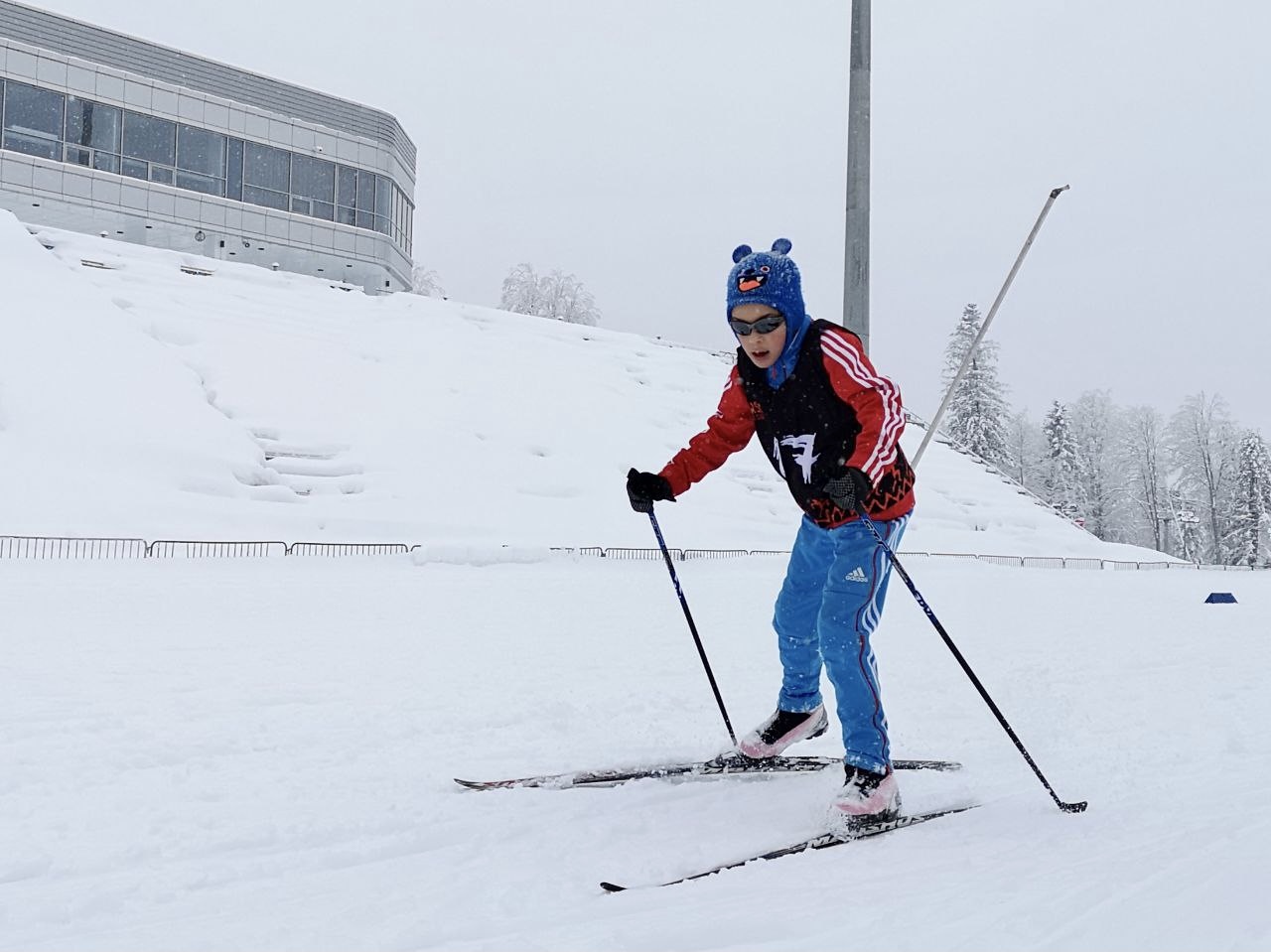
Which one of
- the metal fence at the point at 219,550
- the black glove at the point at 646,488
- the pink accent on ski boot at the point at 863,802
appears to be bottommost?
the pink accent on ski boot at the point at 863,802

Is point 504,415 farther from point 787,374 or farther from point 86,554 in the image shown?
point 787,374

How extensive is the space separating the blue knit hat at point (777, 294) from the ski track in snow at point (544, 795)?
1713 millimetres

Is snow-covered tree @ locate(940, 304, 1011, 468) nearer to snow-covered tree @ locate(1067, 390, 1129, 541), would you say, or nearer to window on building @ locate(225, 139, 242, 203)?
snow-covered tree @ locate(1067, 390, 1129, 541)

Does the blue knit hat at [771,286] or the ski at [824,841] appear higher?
the blue knit hat at [771,286]

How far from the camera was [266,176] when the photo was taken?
36.1 metres

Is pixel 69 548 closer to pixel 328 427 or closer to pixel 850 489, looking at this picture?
pixel 328 427

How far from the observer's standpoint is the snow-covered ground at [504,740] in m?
2.50

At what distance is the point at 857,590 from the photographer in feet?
12.0

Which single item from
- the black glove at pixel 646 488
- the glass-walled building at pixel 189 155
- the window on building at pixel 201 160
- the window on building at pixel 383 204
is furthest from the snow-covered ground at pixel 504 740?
the window on building at pixel 383 204

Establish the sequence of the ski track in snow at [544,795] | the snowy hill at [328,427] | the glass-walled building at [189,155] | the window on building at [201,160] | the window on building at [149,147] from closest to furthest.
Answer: the ski track in snow at [544,795] < the snowy hill at [328,427] < the glass-walled building at [189,155] < the window on building at [149,147] < the window on building at [201,160]

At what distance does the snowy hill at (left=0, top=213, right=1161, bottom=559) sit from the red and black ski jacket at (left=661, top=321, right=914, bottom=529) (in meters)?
A: 10.6

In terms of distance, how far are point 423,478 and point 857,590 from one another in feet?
46.8

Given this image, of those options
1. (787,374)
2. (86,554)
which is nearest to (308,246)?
(86,554)

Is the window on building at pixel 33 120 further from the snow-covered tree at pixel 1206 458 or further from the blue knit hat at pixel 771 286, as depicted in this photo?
the snow-covered tree at pixel 1206 458
